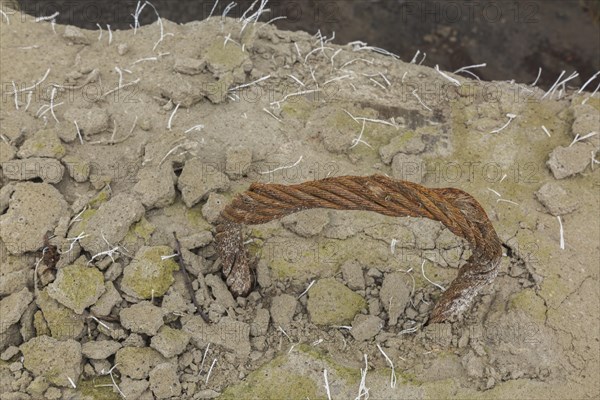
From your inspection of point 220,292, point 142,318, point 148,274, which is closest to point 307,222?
point 220,292

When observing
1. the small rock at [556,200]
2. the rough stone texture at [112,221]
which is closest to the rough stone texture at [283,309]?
the rough stone texture at [112,221]

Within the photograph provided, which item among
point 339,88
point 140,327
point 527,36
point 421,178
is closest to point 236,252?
point 140,327

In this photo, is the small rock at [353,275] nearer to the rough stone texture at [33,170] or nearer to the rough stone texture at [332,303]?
the rough stone texture at [332,303]

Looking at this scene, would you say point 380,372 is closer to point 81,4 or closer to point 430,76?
point 430,76

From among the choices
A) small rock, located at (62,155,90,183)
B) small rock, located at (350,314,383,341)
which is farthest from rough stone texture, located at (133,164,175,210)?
small rock, located at (350,314,383,341)

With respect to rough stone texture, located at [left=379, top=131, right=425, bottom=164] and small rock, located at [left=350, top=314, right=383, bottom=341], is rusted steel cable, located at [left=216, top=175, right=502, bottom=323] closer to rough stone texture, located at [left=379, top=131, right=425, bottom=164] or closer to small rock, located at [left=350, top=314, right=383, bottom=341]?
small rock, located at [left=350, top=314, right=383, bottom=341]
